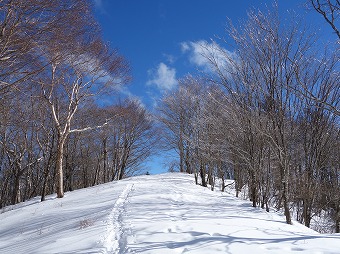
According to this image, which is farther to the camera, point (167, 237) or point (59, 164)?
point (59, 164)

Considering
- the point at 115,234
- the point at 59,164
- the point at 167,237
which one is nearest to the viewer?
the point at 167,237

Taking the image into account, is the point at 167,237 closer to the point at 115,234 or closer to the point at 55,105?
the point at 115,234

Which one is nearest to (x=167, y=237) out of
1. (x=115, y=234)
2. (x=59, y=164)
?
(x=115, y=234)

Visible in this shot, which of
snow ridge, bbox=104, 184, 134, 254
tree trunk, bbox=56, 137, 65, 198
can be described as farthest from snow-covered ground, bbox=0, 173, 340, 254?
tree trunk, bbox=56, 137, 65, 198

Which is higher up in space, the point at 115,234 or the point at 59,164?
the point at 59,164

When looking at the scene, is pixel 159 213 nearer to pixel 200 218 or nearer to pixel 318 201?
pixel 200 218

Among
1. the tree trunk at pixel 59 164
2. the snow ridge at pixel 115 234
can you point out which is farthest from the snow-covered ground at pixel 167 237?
the tree trunk at pixel 59 164

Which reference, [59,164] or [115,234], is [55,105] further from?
[115,234]

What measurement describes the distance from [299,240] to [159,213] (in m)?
3.38

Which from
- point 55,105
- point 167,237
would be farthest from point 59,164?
point 167,237

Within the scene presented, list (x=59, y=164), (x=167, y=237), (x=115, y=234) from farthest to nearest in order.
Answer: (x=59, y=164) → (x=115, y=234) → (x=167, y=237)

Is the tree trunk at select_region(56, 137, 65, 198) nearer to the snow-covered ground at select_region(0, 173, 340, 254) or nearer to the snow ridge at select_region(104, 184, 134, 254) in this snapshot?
the snow-covered ground at select_region(0, 173, 340, 254)

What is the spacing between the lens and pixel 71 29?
6469 mm

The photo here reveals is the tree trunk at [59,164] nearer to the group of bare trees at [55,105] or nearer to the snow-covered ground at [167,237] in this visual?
the group of bare trees at [55,105]
